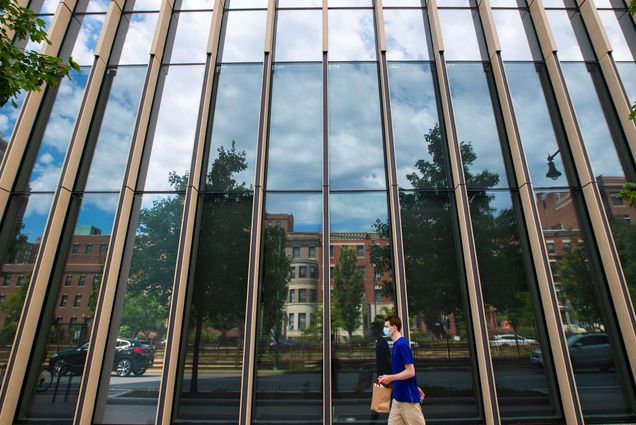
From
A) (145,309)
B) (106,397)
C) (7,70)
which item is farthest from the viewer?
(145,309)

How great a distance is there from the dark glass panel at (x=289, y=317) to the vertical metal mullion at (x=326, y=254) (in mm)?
201

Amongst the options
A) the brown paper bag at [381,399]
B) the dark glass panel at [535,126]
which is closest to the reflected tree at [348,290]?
the brown paper bag at [381,399]

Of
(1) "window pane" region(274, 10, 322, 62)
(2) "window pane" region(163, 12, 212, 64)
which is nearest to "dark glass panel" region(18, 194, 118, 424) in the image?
(2) "window pane" region(163, 12, 212, 64)

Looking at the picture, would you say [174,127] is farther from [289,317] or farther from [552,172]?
[552,172]

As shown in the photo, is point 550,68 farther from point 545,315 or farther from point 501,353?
point 501,353

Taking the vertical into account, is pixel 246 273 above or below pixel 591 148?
below

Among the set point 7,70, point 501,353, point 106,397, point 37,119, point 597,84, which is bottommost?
point 106,397

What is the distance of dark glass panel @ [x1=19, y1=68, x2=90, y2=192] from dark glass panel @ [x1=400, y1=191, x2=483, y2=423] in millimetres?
7862

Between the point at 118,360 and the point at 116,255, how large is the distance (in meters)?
2.05

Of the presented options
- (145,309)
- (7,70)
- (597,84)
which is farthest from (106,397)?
(597,84)

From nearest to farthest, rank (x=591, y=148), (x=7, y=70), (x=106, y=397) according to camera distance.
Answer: (x=7, y=70), (x=106, y=397), (x=591, y=148)

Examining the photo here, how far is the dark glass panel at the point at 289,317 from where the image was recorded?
22.0ft

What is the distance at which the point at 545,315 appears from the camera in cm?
685

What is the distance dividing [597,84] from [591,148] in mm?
1784
